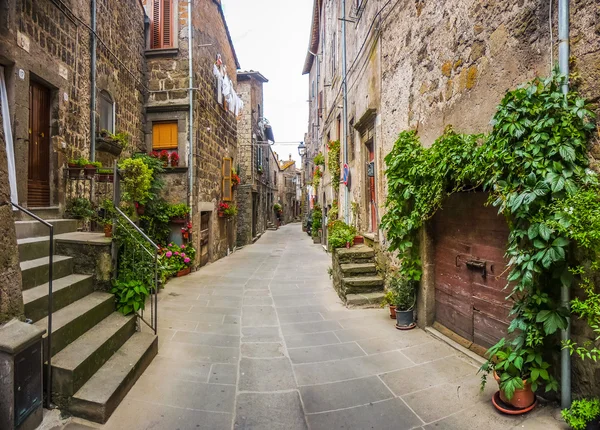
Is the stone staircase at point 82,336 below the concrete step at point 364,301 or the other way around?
the other way around

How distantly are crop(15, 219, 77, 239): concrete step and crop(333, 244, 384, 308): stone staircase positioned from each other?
4.36 meters

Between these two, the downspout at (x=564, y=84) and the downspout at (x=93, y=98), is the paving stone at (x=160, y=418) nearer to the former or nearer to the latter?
the downspout at (x=564, y=84)

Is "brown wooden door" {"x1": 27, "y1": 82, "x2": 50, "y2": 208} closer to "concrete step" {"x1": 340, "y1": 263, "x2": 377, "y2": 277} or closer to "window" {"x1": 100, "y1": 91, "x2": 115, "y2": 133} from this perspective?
"window" {"x1": 100, "y1": 91, "x2": 115, "y2": 133}

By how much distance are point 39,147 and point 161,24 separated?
545 cm

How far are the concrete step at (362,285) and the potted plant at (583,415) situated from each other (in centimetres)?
340

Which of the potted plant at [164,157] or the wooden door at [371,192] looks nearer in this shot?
the wooden door at [371,192]

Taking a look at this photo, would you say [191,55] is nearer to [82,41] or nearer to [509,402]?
[82,41]

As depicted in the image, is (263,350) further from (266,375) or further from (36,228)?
(36,228)

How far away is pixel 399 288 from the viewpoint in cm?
449

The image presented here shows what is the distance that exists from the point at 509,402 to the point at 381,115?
180 inches

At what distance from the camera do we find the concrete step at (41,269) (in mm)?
3020

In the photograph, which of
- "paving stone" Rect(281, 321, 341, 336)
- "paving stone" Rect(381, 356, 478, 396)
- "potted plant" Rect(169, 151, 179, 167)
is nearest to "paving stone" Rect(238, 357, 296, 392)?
"paving stone" Rect(281, 321, 341, 336)

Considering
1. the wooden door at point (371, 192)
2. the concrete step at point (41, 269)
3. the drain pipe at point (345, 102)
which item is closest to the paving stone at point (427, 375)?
the concrete step at point (41, 269)

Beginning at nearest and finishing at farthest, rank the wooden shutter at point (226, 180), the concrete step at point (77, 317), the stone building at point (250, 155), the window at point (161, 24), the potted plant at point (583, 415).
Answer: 1. the potted plant at point (583, 415)
2. the concrete step at point (77, 317)
3. the window at point (161, 24)
4. the wooden shutter at point (226, 180)
5. the stone building at point (250, 155)
